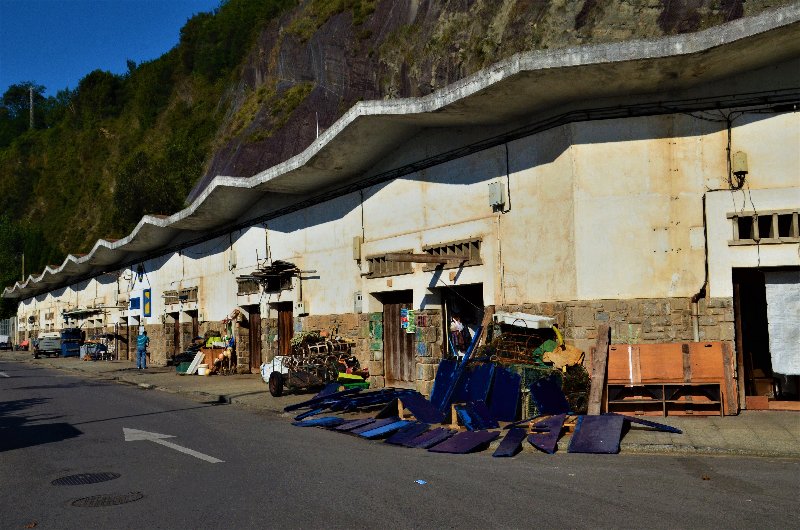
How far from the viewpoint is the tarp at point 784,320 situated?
12.5 meters

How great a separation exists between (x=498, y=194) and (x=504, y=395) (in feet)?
14.5

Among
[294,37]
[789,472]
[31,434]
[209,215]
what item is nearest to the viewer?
[789,472]

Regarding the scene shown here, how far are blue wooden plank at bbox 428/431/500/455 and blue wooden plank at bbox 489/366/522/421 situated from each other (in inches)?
53.0

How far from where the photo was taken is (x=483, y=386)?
12812mm

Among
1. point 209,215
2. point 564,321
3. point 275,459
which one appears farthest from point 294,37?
point 275,459

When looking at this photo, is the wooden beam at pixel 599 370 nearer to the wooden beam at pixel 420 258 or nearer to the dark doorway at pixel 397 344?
the wooden beam at pixel 420 258

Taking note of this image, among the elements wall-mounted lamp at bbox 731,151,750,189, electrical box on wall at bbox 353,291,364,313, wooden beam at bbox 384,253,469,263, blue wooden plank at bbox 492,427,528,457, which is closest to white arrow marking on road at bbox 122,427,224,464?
blue wooden plank at bbox 492,427,528,457

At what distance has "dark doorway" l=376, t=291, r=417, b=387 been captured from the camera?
18.2m

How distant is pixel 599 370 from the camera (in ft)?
41.4

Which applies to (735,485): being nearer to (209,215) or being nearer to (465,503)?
(465,503)

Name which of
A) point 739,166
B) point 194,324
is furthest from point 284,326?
point 739,166

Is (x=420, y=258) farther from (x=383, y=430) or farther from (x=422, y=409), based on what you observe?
(x=383, y=430)

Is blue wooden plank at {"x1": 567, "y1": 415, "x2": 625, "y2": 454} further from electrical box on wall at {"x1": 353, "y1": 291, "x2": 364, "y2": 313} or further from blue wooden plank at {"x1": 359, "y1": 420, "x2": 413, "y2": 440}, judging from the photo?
electrical box on wall at {"x1": 353, "y1": 291, "x2": 364, "y2": 313}

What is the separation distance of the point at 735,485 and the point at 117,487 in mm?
6635
